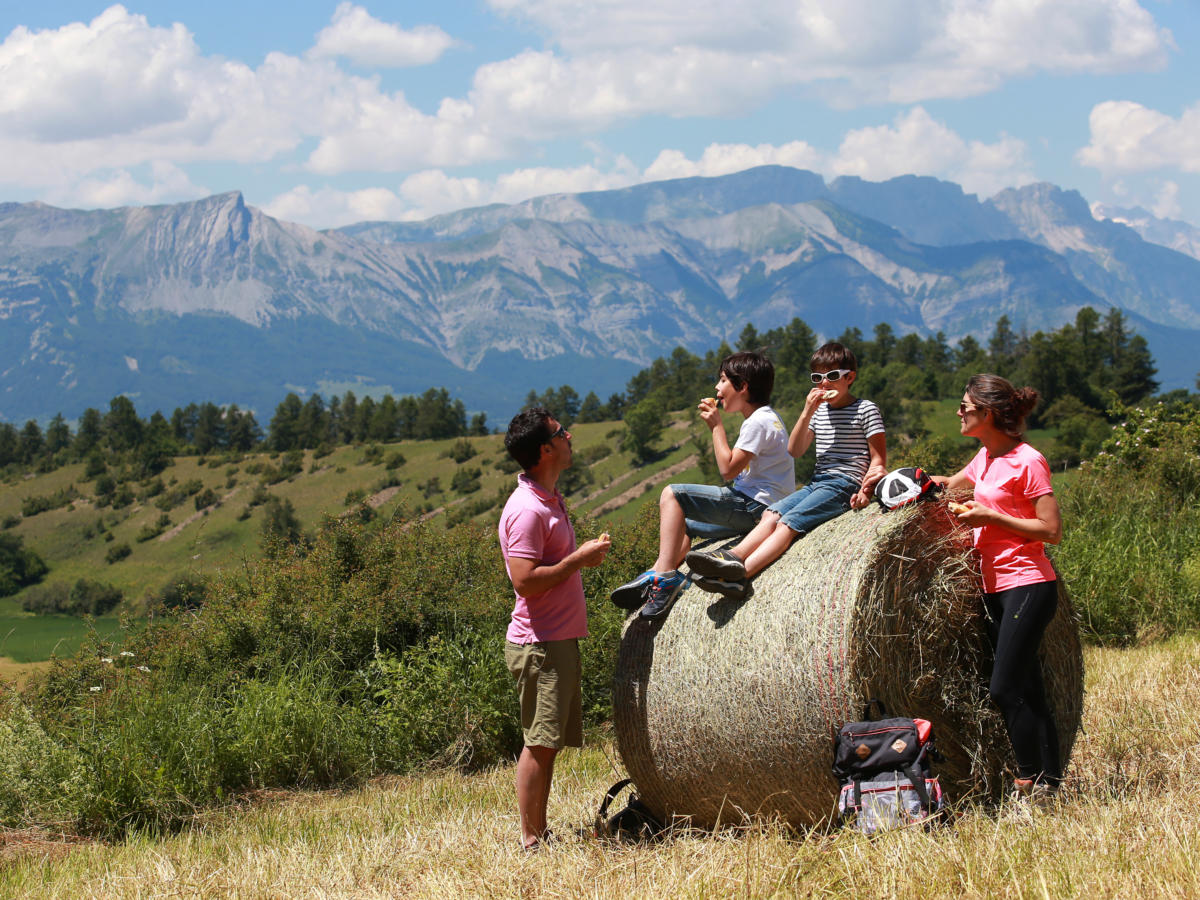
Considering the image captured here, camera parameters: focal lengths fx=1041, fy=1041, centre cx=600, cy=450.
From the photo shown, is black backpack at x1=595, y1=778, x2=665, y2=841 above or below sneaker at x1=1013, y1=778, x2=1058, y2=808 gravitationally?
below

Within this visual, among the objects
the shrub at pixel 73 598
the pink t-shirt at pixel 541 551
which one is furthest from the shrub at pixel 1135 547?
the shrub at pixel 73 598

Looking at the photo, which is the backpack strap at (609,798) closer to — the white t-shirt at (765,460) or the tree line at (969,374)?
the white t-shirt at (765,460)

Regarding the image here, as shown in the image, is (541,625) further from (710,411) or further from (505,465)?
(505,465)

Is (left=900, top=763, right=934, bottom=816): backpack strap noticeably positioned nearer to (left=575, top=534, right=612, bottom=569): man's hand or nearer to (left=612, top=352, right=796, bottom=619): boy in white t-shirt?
(left=612, top=352, right=796, bottom=619): boy in white t-shirt

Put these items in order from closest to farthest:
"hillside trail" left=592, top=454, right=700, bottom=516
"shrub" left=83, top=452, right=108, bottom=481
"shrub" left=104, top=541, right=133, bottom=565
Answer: "hillside trail" left=592, top=454, right=700, bottom=516 → "shrub" left=104, top=541, right=133, bottom=565 → "shrub" left=83, top=452, right=108, bottom=481

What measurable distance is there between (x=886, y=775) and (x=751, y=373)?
2221mm

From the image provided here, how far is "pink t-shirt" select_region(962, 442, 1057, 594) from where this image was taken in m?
5.15

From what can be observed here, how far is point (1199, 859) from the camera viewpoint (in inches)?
158

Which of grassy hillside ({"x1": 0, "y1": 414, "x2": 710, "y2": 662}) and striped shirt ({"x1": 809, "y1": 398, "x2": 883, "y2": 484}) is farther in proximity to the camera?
grassy hillside ({"x1": 0, "y1": 414, "x2": 710, "y2": 662})

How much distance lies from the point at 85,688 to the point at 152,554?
12153 cm

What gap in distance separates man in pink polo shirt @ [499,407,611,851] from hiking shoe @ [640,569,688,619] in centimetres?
50

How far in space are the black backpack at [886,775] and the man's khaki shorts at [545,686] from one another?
1.37 meters

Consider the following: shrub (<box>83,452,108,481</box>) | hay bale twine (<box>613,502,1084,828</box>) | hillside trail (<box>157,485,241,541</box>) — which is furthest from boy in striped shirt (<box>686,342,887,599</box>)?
shrub (<box>83,452,108,481</box>)

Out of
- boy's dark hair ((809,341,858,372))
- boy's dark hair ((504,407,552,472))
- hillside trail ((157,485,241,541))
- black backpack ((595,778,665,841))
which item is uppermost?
boy's dark hair ((809,341,858,372))
